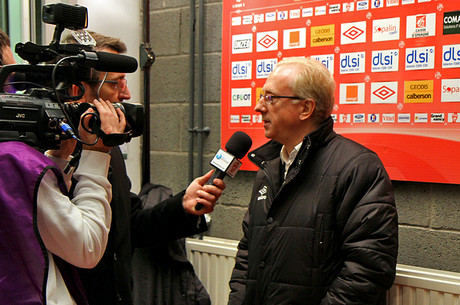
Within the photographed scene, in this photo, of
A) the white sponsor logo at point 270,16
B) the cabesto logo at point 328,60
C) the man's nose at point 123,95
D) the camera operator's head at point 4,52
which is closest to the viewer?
the camera operator's head at point 4,52

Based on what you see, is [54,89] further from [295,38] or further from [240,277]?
[295,38]

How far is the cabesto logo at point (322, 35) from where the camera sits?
2129 millimetres

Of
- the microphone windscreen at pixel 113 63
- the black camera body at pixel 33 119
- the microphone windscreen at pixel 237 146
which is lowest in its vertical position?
the microphone windscreen at pixel 237 146

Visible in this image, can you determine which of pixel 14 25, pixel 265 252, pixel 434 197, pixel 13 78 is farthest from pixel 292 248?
pixel 14 25

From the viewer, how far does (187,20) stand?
2672 millimetres

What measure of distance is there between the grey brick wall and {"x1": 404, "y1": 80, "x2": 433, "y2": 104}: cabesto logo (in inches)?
14.0

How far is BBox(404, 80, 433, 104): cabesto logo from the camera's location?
1.89 meters

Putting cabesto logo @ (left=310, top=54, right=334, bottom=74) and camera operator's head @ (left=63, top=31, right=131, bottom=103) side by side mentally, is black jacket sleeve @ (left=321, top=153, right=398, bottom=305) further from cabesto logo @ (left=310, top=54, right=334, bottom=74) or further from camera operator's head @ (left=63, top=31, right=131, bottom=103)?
camera operator's head @ (left=63, top=31, right=131, bottom=103)

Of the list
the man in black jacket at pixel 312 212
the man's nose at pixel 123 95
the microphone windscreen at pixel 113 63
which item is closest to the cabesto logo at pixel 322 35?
the man in black jacket at pixel 312 212

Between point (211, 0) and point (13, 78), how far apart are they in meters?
1.52

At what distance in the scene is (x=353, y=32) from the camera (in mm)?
2070

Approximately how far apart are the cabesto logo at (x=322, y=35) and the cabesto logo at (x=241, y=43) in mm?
348

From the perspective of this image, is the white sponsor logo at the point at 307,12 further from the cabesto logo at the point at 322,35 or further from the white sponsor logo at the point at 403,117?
the white sponsor logo at the point at 403,117

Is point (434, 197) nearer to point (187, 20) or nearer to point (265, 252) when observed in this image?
point (265, 252)
